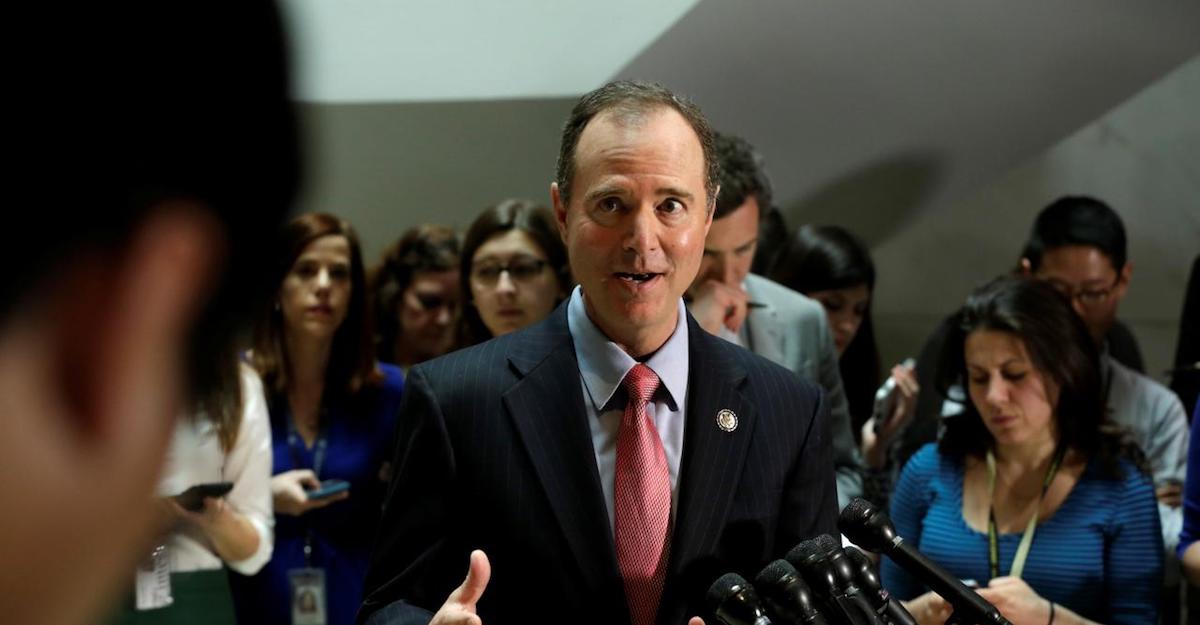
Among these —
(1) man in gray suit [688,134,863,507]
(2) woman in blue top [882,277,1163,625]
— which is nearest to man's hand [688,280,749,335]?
(1) man in gray suit [688,134,863,507]

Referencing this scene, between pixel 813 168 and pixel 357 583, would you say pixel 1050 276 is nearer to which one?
pixel 813 168


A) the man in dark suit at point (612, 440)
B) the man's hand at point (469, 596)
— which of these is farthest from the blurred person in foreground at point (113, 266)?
the man in dark suit at point (612, 440)

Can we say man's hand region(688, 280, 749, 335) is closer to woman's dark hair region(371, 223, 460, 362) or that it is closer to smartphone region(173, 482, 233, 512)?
smartphone region(173, 482, 233, 512)

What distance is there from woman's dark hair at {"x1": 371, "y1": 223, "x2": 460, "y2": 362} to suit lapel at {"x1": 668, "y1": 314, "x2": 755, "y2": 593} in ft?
7.63

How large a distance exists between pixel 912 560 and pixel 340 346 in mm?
2199

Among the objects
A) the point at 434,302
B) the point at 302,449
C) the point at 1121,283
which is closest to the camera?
the point at 302,449

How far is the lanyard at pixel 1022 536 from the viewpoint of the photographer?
8.91 ft

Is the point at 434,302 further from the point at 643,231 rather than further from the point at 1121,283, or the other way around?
the point at 643,231

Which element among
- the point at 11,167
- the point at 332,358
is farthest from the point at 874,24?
the point at 11,167

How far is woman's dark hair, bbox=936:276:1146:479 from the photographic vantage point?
2.82m

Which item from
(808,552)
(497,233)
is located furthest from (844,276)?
(808,552)

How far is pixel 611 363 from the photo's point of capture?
181 centimetres

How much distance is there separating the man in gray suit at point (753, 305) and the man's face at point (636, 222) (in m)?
0.96

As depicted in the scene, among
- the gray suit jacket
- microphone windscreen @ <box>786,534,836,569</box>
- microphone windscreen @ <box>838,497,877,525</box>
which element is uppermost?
the gray suit jacket
